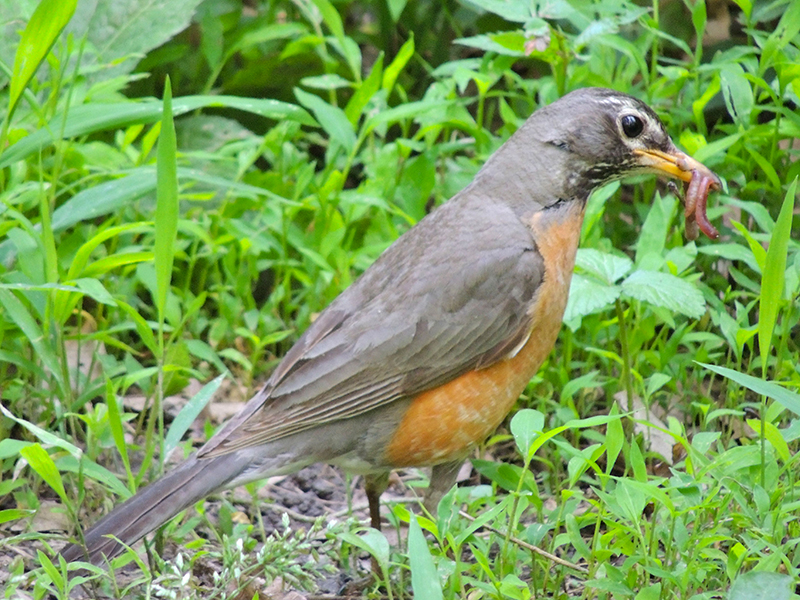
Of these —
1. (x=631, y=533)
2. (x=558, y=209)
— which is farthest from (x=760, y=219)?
(x=631, y=533)

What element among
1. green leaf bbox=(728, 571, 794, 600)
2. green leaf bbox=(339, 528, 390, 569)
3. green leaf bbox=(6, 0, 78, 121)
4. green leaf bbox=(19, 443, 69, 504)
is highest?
green leaf bbox=(6, 0, 78, 121)

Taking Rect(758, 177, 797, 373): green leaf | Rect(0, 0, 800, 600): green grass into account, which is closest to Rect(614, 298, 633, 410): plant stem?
Rect(0, 0, 800, 600): green grass

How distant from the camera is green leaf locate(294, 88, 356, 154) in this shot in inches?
187

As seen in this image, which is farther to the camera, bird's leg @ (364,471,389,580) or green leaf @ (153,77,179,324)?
bird's leg @ (364,471,389,580)

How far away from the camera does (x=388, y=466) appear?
3.71 metres

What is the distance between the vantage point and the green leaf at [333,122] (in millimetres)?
4758

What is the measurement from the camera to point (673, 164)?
12.8 feet

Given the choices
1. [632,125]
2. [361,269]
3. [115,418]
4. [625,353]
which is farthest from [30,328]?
[632,125]

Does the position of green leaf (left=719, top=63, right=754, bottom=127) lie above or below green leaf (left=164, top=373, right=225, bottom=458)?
above

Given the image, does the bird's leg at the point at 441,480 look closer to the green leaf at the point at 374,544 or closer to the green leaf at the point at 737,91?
the green leaf at the point at 374,544

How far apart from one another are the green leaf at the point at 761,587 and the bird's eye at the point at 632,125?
1.83 m

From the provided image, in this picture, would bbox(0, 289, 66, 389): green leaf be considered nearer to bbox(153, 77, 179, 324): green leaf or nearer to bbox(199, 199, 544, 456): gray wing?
bbox(153, 77, 179, 324): green leaf

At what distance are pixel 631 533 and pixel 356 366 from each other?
111cm

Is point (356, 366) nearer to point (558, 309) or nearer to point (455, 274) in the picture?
point (455, 274)
